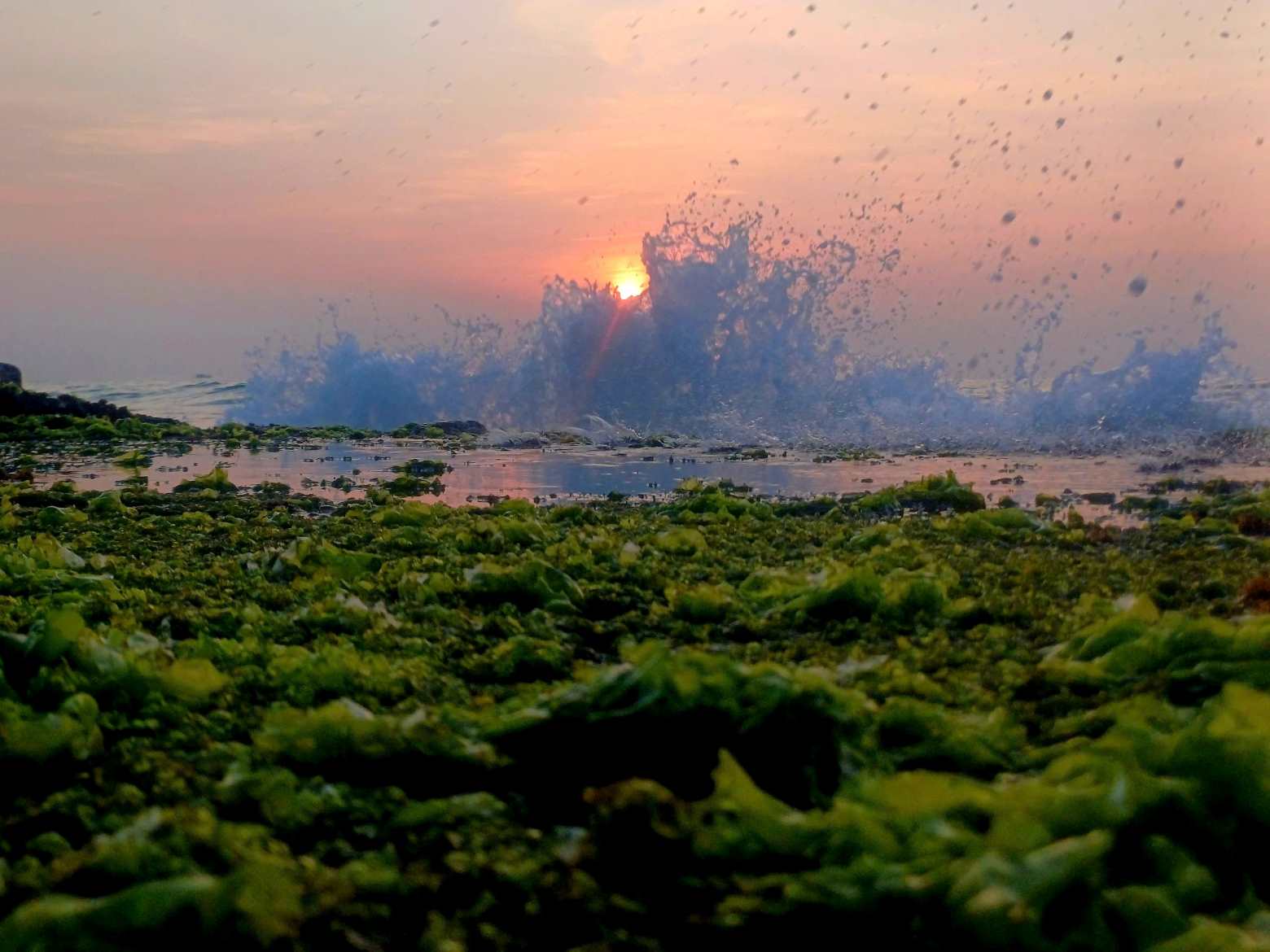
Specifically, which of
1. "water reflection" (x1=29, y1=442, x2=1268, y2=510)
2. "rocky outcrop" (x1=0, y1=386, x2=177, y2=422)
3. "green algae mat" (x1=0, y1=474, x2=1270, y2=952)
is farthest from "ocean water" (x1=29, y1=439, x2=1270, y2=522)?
"rocky outcrop" (x1=0, y1=386, x2=177, y2=422)

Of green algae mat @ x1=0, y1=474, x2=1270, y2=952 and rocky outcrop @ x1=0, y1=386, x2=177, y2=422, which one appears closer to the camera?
green algae mat @ x1=0, y1=474, x2=1270, y2=952

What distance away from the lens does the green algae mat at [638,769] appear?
193cm

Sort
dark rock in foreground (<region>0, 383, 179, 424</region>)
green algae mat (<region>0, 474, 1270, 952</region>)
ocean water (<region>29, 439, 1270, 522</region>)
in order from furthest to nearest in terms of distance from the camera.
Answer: dark rock in foreground (<region>0, 383, 179, 424</region>)
ocean water (<region>29, 439, 1270, 522</region>)
green algae mat (<region>0, 474, 1270, 952</region>)

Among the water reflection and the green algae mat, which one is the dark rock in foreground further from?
the green algae mat

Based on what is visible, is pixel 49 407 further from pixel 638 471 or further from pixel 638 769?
pixel 638 769

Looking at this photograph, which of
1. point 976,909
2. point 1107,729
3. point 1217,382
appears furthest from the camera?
point 1217,382

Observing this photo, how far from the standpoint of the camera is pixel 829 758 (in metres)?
2.56

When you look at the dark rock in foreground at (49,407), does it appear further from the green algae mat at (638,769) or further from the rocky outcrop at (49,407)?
the green algae mat at (638,769)

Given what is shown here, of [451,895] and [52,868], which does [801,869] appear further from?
[52,868]

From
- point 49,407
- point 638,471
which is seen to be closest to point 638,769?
point 638,471

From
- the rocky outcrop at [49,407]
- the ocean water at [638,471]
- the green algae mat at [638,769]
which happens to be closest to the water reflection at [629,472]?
the ocean water at [638,471]

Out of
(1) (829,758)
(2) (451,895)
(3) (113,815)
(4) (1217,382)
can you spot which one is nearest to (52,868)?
(3) (113,815)

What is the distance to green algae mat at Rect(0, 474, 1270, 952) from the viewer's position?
1.93 meters

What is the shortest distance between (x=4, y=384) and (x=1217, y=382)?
19873 mm
